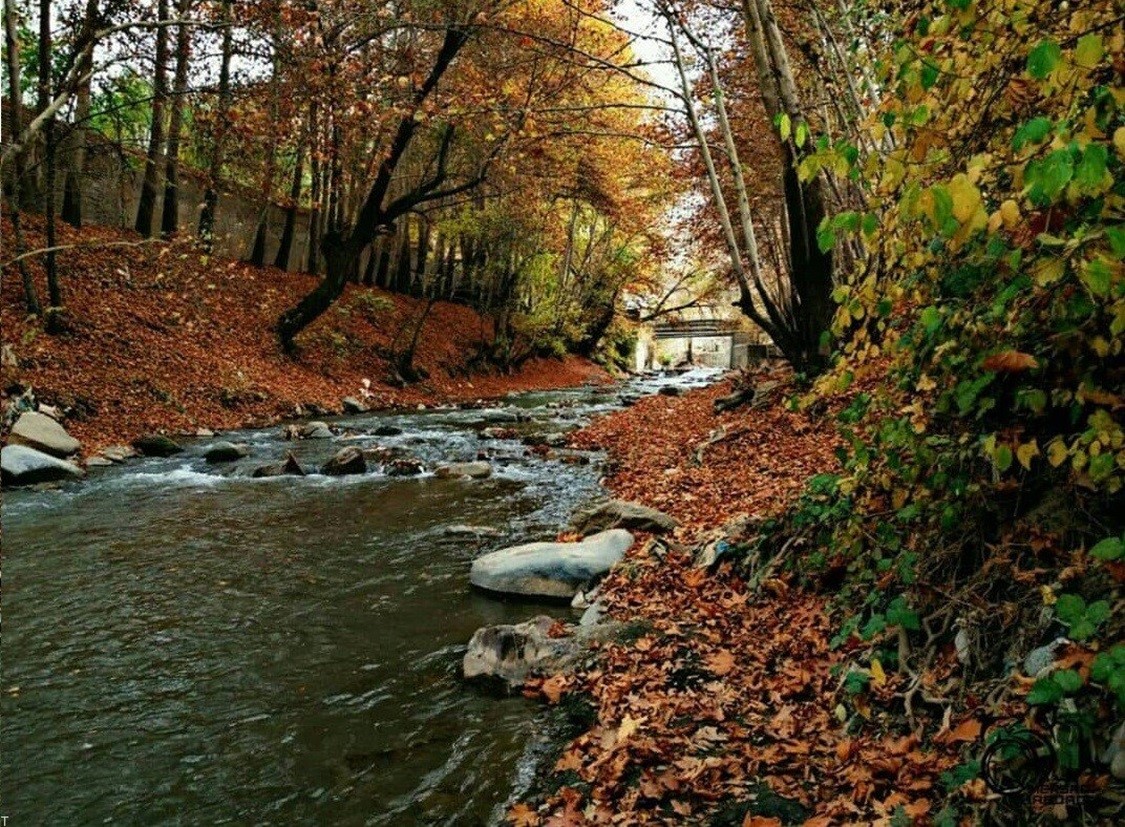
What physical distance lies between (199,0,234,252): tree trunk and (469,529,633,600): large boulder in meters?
6.54

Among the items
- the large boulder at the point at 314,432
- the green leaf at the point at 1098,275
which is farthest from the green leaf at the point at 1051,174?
the large boulder at the point at 314,432

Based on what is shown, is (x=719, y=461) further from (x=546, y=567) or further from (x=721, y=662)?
(x=721, y=662)

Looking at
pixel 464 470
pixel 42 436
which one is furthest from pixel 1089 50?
pixel 42 436

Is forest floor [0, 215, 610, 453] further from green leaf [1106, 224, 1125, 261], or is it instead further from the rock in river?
green leaf [1106, 224, 1125, 261]

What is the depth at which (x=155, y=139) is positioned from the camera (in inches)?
660

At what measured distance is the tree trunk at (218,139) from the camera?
32.9 ft

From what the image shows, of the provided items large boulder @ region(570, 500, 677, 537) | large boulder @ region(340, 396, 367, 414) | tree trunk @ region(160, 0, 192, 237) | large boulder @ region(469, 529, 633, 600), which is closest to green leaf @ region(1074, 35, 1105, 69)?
large boulder @ region(469, 529, 633, 600)

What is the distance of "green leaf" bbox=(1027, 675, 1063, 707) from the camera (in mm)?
2355

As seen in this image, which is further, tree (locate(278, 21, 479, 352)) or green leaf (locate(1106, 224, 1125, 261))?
tree (locate(278, 21, 479, 352))

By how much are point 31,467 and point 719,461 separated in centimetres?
922

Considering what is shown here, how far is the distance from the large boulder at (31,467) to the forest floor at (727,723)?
8176 mm

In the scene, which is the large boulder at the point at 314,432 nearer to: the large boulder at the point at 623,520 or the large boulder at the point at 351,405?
the large boulder at the point at 351,405

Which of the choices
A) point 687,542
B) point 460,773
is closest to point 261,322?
point 687,542

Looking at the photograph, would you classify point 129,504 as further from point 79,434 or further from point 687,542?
point 687,542
